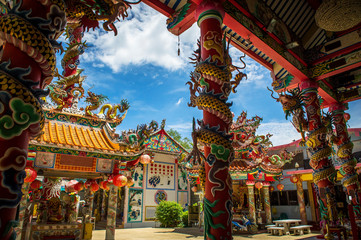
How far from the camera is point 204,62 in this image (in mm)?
3973

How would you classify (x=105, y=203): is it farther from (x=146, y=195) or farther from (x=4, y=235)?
(x=4, y=235)

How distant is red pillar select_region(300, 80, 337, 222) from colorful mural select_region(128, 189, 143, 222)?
37.9 ft

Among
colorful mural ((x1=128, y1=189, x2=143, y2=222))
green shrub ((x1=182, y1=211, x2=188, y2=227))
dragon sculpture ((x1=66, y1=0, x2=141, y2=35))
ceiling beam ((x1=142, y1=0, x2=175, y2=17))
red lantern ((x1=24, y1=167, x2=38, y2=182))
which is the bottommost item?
green shrub ((x1=182, y1=211, x2=188, y2=227))

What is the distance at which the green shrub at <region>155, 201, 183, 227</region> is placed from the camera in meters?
14.9

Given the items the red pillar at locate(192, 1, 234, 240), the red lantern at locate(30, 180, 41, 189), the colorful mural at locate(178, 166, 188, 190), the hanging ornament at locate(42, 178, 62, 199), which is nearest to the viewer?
the red pillar at locate(192, 1, 234, 240)

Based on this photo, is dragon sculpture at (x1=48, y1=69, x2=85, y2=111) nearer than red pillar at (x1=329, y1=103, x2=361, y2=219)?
Yes

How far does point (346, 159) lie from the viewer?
902 cm

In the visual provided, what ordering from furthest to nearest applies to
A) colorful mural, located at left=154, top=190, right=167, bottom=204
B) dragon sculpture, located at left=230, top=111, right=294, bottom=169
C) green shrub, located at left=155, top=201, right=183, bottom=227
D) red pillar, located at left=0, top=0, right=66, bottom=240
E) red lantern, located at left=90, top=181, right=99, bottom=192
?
colorful mural, located at left=154, top=190, right=167, bottom=204
green shrub, located at left=155, top=201, right=183, bottom=227
dragon sculpture, located at left=230, top=111, right=294, bottom=169
red lantern, located at left=90, top=181, right=99, bottom=192
red pillar, located at left=0, top=0, right=66, bottom=240

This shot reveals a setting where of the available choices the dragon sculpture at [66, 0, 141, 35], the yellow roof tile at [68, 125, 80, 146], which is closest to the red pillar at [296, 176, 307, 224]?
the yellow roof tile at [68, 125, 80, 146]

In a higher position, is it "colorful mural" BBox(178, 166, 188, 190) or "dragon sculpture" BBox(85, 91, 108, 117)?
"dragon sculpture" BBox(85, 91, 108, 117)

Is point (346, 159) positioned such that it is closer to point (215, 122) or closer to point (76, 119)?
point (215, 122)

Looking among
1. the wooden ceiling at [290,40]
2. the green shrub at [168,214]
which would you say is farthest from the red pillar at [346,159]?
the green shrub at [168,214]

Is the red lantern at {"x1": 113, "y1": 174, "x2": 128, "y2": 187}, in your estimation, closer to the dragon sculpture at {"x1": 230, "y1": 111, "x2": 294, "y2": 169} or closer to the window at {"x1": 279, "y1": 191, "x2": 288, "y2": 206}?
the dragon sculpture at {"x1": 230, "y1": 111, "x2": 294, "y2": 169}

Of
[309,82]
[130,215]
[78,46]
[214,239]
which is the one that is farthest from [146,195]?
[214,239]
